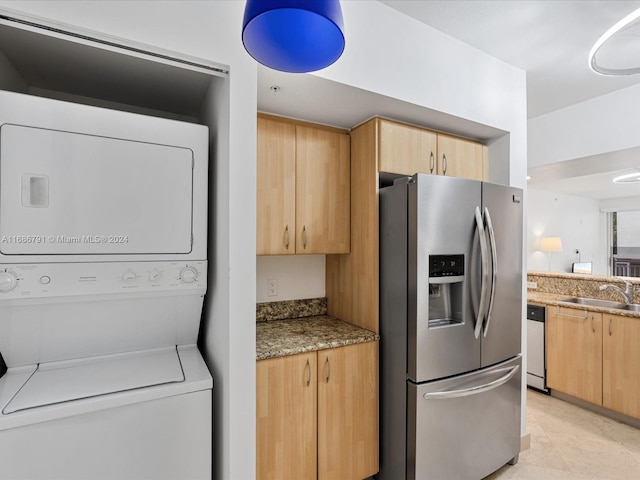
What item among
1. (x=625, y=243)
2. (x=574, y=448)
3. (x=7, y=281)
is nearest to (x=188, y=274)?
(x=7, y=281)

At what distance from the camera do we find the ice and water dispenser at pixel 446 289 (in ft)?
6.01

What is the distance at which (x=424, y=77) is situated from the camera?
1898mm

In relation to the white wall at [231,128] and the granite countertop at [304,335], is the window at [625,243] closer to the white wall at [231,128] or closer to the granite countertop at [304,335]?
the granite countertop at [304,335]

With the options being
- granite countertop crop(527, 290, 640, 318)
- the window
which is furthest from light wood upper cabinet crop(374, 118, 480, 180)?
the window

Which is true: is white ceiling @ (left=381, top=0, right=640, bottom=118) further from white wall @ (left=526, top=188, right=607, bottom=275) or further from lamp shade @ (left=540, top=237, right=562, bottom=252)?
white wall @ (left=526, top=188, right=607, bottom=275)

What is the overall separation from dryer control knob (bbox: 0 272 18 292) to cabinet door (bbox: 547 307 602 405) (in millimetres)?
3832

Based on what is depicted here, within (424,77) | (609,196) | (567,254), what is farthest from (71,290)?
(609,196)

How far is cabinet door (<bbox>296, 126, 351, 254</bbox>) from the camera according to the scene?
6.79ft

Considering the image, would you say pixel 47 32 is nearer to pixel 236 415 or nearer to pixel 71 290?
pixel 71 290

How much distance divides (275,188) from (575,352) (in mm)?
3028

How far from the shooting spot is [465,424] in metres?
1.88

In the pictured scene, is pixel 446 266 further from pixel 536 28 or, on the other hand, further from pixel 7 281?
pixel 7 281

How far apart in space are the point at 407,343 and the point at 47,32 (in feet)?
6.49

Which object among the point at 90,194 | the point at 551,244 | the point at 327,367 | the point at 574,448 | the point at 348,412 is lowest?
the point at 574,448
